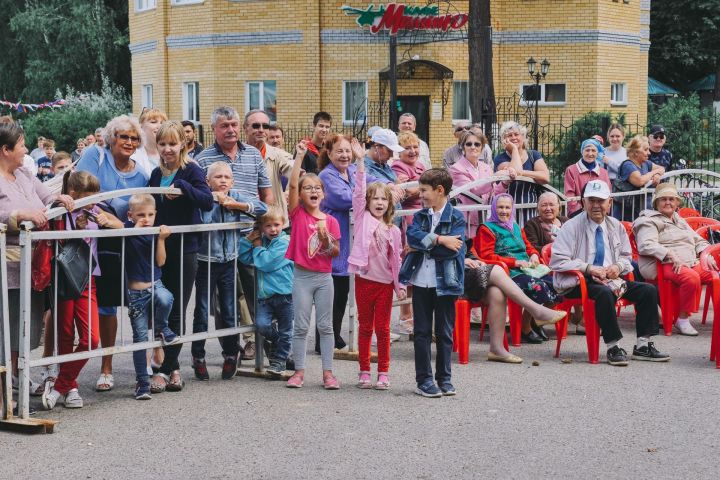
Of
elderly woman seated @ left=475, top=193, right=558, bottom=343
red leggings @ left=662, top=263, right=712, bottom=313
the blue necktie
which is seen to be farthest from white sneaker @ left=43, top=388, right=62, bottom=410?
red leggings @ left=662, top=263, right=712, bottom=313

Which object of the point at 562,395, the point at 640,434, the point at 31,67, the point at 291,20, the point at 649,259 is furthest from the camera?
the point at 31,67

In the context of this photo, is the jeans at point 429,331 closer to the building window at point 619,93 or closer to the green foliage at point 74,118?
the building window at point 619,93

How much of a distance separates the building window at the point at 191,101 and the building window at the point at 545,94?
983 centimetres

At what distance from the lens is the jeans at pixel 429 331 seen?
27.1ft

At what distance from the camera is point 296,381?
852 centimetres

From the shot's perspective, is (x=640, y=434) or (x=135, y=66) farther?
(x=135, y=66)

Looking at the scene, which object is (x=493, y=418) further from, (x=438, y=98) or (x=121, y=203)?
(x=438, y=98)

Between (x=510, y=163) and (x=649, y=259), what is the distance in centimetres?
168

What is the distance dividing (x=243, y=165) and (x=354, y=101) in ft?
79.2

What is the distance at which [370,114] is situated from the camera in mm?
32656

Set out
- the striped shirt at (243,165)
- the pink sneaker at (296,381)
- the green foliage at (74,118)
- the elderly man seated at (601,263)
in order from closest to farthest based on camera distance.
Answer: the pink sneaker at (296,381) → the striped shirt at (243,165) → the elderly man seated at (601,263) → the green foliage at (74,118)

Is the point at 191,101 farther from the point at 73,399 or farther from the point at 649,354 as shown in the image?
the point at 73,399

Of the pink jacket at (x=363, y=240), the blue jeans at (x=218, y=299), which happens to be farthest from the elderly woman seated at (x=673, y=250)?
the blue jeans at (x=218, y=299)

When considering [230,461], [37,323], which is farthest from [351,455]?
[37,323]
